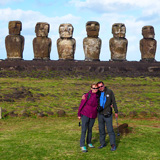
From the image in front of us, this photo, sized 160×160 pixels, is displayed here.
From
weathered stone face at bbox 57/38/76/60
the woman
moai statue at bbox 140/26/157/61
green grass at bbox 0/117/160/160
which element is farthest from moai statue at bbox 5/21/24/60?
the woman

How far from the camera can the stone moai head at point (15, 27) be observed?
29.4 m

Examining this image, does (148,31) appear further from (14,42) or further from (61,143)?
(61,143)

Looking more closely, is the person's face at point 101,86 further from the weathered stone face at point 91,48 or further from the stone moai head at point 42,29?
the stone moai head at point 42,29

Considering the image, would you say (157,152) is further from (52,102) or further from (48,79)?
(48,79)

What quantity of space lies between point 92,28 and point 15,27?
681cm

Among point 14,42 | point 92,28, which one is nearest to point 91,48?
point 92,28

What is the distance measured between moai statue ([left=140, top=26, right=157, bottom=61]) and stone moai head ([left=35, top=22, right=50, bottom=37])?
370 inches

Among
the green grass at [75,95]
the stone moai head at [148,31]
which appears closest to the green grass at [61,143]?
the green grass at [75,95]

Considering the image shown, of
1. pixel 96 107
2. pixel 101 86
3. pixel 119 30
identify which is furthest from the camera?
pixel 119 30

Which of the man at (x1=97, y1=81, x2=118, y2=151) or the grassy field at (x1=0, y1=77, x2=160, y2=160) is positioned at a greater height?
the man at (x1=97, y1=81, x2=118, y2=151)

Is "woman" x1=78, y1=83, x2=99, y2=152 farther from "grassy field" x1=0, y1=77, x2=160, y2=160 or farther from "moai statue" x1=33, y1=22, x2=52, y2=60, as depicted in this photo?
"moai statue" x1=33, y1=22, x2=52, y2=60

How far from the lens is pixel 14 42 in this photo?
1160 inches

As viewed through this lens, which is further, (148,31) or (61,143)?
(148,31)

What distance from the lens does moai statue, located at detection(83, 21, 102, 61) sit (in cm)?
2978
